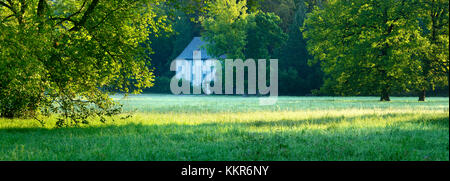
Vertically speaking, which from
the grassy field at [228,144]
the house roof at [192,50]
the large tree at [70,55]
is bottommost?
the grassy field at [228,144]

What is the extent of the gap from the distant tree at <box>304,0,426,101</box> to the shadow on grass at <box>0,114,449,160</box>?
512 cm

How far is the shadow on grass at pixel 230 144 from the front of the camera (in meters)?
8.23

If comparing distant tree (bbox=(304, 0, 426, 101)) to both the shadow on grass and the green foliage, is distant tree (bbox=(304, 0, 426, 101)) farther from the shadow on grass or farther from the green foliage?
the shadow on grass

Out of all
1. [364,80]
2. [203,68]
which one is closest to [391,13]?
[364,80]

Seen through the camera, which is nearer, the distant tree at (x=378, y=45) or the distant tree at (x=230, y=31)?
the distant tree at (x=378, y=45)

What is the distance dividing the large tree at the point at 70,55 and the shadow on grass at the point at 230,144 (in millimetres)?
1143

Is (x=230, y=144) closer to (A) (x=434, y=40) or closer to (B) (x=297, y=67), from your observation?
(A) (x=434, y=40)

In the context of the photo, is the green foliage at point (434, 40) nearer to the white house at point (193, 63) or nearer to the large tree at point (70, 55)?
the large tree at point (70, 55)

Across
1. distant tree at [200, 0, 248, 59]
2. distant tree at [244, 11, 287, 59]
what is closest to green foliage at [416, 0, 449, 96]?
distant tree at [200, 0, 248, 59]

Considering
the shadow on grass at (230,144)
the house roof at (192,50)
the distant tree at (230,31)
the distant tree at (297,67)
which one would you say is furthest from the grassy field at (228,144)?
the house roof at (192,50)

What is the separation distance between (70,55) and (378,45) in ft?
51.6

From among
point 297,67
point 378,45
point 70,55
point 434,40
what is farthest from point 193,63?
point 70,55

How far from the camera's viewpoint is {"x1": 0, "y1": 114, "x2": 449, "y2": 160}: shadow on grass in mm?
8227

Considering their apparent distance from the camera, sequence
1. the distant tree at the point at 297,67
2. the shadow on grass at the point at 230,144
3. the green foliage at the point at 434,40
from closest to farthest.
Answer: the shadow on grass at the point at 230,144 < the green foliage at the point at 434,40 < the distant tree at the point at 297,67
